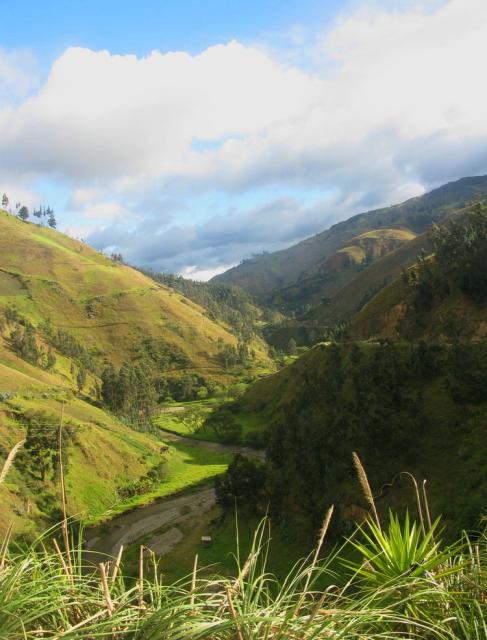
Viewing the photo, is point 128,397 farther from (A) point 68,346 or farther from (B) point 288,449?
(B) point 288,449

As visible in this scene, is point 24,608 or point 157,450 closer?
point 24,608

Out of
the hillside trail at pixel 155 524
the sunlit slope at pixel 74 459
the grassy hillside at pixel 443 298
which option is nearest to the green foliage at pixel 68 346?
the sunlit slope at pixel 74 459

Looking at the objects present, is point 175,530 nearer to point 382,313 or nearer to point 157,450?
point 157,450

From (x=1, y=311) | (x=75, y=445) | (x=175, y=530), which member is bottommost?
(x=175, y=530)

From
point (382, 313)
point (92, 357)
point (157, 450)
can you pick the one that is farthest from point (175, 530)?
point (92, 357)

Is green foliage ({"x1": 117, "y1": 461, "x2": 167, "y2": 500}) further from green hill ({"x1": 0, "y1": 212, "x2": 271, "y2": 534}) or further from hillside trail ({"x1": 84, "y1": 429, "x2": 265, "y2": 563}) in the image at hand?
hillside trail ({"x1": 84, "y1": 429, "x2": 265, "y2": 563})


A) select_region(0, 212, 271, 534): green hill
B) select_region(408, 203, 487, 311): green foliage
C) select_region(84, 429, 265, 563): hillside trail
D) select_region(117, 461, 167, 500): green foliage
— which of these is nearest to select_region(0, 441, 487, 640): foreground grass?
select_region(0, 212, 271, 534): green hill

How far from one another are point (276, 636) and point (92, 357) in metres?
182

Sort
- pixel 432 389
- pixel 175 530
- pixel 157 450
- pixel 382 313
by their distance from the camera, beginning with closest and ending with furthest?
1. pixel 432 389
2. pixel 175 530
3. pixel 157 450
4. pixel 382 313

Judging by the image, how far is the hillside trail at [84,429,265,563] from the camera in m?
49.5

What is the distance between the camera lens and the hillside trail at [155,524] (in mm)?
49500

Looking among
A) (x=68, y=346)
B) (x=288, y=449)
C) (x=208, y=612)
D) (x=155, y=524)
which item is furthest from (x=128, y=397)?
(x=208, y=612)

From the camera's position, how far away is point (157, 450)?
8519 cm

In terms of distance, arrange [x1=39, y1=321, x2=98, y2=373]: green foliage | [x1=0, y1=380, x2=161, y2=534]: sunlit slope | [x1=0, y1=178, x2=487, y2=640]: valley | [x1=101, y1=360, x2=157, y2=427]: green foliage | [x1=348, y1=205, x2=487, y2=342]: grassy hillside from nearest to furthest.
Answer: [x1=0, y1=178, x2=487, y2=640]: valley → [x1=0, y1=380, x2=161, y2=534]: sunlit slope → [x1=348, y1=205, x2=487, y2=342]: grassy hillside → [x1=101, y1=360, x2=157, y2=427]: green foliage → [x1=39, y1=321, x2=98, y2=373]: green foliage
